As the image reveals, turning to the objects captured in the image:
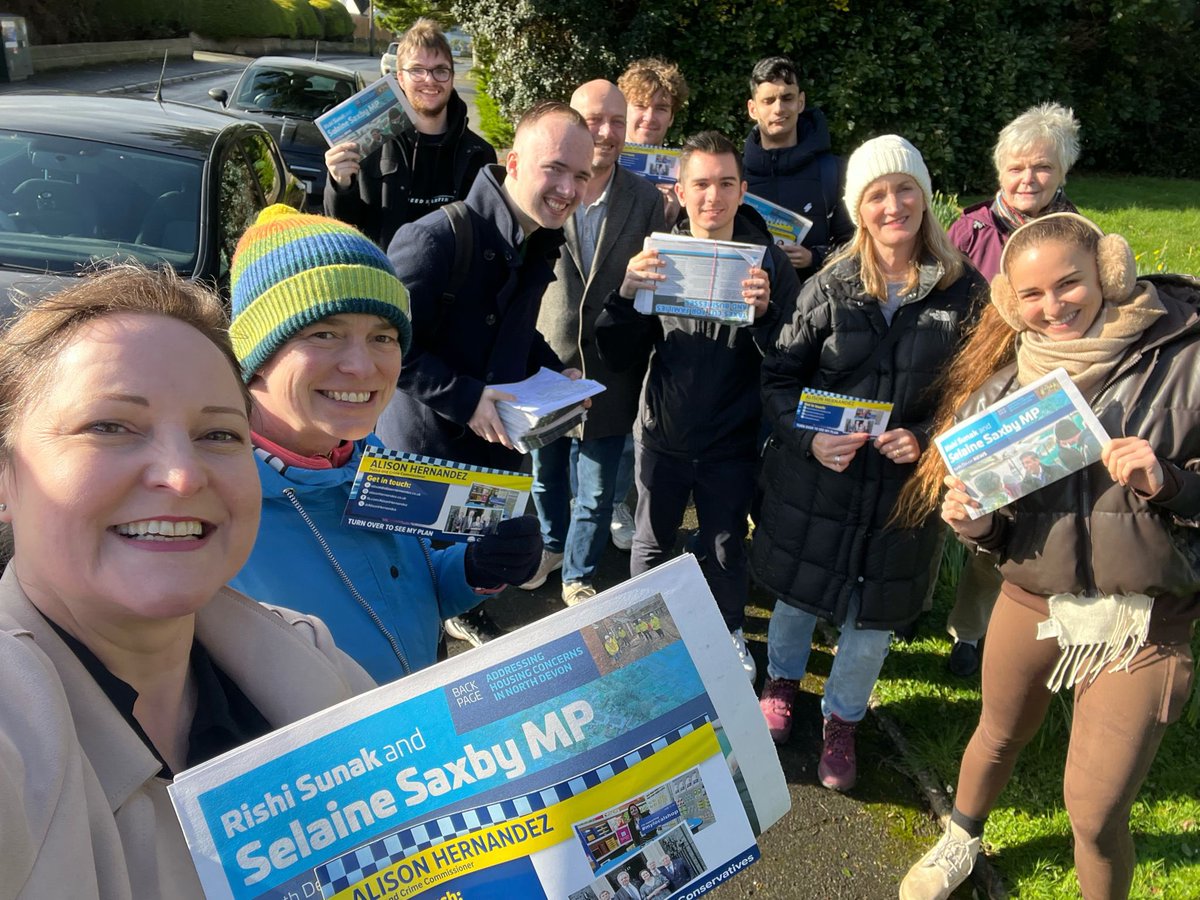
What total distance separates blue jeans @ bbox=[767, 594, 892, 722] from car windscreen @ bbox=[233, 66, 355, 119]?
9.50 meters

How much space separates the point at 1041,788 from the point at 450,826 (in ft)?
9.31

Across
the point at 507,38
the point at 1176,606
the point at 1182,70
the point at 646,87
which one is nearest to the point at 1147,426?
the point at 1176,606

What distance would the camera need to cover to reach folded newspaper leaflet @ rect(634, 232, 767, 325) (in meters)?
3.22

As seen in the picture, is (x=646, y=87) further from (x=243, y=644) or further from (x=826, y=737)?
(x=243, y=644)

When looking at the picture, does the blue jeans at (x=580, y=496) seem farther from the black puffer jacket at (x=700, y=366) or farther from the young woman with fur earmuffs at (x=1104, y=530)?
the young woman with fur earmuffs at (x=1104, y=530)

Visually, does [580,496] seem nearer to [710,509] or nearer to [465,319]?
[710,509]

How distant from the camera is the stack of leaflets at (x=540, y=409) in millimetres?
2779

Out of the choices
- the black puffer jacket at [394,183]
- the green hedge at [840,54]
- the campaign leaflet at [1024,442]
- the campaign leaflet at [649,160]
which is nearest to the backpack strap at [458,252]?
the black puffer jacket at [394,183]

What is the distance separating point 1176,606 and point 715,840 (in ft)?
5.59

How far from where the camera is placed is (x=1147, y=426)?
Result: 2.21 metres

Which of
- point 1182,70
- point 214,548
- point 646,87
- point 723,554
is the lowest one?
point 723,554

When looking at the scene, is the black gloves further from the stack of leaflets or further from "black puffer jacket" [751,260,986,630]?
"black puffer jacket" [751,260,986,630]

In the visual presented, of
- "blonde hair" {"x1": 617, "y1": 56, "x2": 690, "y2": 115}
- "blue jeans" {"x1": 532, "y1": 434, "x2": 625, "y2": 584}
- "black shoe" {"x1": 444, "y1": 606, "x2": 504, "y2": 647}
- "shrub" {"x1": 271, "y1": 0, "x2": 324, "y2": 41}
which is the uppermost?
"shrub" {"x1": 271, "y1": 0, "x2": 324, "y2": 41}

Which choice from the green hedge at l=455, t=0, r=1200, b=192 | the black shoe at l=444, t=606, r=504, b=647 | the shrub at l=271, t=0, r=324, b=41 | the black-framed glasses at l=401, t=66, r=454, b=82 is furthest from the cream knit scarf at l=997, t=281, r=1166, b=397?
the shrub at l=271, t=0, r=324, b=41
